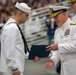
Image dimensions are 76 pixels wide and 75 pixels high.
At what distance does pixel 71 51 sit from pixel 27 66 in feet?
21.1

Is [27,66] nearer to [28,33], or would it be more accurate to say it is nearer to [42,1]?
[28,33]

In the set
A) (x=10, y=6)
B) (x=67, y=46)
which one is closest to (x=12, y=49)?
(x=67, y=46)

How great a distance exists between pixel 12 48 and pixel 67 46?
2.54ft

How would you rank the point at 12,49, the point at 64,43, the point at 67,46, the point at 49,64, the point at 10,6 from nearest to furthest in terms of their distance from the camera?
the point at 12,49 < the point at 67,46 < the point at 64,43 < the point at 49,64 < the point at 10,6

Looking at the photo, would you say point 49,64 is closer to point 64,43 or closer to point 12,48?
point 64,43

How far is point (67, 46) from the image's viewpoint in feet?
16.6

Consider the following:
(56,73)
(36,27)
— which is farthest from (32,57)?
(36,27)

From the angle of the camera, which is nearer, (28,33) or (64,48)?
(64,48)

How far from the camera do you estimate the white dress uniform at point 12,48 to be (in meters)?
4.93

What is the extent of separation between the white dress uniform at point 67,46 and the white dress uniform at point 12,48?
56 cm

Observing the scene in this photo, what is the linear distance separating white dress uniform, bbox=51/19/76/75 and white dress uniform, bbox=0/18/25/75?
1.85ft

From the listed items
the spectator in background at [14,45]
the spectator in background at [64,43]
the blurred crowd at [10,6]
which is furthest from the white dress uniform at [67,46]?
the blurred crowd at [10,6]

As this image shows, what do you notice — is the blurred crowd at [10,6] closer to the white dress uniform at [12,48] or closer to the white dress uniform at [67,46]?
the white dress uniform at [67,46]

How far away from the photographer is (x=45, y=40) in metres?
15.2
